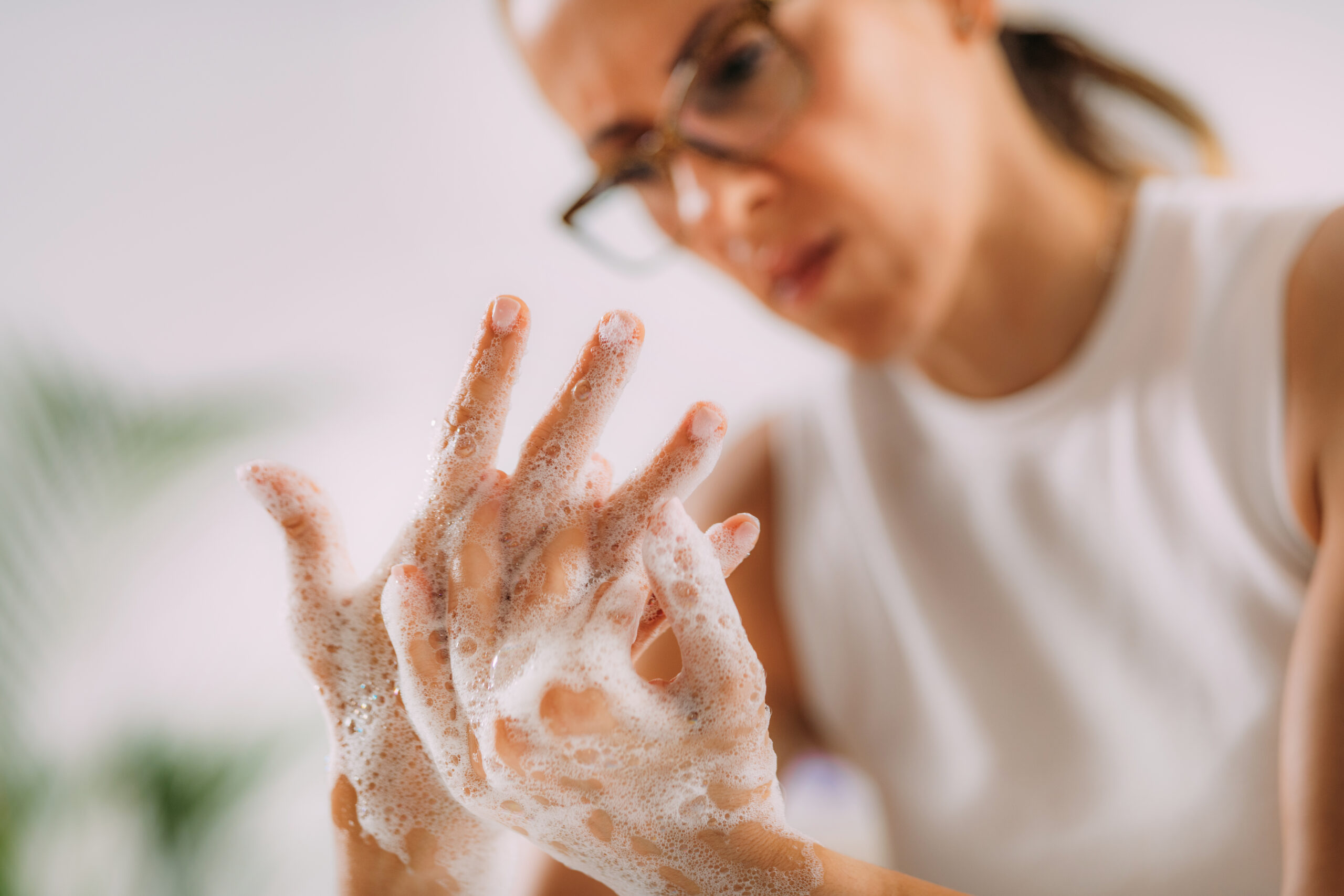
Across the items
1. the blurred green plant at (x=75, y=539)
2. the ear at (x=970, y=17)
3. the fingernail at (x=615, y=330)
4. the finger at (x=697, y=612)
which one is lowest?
the blurred green plant at (x=75, y=539)

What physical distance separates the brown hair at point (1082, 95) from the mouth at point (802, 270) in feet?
0.96

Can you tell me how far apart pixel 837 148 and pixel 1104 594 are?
1.39 ft

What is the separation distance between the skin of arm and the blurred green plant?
0.91 m

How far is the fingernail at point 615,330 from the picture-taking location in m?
0.31

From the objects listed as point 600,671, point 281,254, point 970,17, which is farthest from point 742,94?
point 281,254

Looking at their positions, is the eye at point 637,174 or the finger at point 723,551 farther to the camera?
the eye at point 637,174

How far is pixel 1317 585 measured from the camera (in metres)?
0.44

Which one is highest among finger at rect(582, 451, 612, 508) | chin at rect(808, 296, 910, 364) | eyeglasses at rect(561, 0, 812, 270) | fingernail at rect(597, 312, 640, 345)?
eyeglasses at rect(561, 0, 812, 270)

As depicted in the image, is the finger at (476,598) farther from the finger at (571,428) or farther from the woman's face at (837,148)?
the woman's face at (837,148)

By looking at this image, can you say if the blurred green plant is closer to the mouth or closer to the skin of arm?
the mouth

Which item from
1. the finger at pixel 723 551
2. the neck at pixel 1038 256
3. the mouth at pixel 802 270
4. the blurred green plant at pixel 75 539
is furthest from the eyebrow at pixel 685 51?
the blurred green plant at pixel 75 539

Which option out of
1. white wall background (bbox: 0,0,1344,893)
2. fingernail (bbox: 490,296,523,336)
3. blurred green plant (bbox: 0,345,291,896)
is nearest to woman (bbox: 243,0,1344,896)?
fingernail (bbox: 490,296,523,336)

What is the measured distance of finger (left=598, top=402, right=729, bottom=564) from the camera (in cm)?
31

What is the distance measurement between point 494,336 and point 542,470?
6 cm
